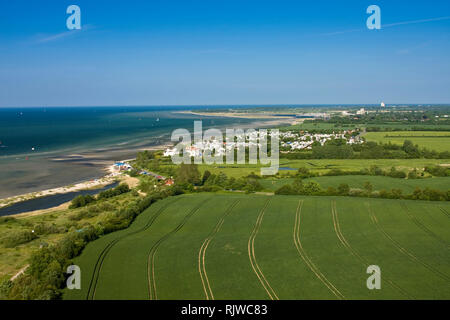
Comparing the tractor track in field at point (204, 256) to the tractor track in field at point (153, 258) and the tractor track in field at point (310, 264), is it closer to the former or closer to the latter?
the tractor track in field at point (153, 258)

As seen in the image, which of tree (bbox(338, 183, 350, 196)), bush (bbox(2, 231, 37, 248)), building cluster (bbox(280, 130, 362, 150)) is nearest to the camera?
bush (bbox(2, 231, 37, 248))

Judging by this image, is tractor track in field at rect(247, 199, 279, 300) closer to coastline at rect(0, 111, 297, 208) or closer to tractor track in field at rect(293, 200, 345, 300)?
tractor track in field at rect(293, 200, 345, 300)

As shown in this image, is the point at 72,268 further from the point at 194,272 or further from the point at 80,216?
the point at 80,216

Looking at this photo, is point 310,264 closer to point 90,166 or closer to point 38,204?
point 38,204

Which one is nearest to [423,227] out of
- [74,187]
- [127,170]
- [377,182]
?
[377,182]

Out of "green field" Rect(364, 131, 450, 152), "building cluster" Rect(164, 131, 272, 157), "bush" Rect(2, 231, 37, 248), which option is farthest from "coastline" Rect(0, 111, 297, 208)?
"green field" Rect(364, 131, 450, 152)

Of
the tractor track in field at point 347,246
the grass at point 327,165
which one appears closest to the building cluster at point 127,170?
the grass at point 327,165
